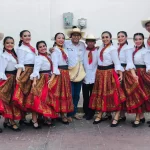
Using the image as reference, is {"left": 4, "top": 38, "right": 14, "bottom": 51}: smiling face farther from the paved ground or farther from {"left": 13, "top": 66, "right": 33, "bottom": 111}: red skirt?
the paved ground

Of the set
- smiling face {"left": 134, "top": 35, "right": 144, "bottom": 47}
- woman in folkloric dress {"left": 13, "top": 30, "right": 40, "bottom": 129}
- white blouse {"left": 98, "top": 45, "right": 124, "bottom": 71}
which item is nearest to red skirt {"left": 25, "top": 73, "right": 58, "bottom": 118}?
woman in folkloric dress {"left": 13, "top": 30, "right": 40, "bottom": 129}

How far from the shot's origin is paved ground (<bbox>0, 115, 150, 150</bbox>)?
488 centimetres

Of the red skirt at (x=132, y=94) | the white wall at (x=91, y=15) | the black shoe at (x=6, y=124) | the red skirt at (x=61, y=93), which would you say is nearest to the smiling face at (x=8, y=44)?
the red skirt at (x=61, y=93)

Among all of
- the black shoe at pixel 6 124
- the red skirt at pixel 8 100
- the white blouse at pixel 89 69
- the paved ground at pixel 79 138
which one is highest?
the white blouse at pixel 89 69

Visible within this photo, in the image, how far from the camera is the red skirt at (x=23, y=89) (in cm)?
543

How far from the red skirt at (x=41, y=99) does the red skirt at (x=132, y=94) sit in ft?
4.32

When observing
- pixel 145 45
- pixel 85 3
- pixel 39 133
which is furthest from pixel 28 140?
pixel 85 3

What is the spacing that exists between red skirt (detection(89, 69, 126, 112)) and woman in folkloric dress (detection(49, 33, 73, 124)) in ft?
1.69

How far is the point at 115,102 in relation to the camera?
5.74 metres

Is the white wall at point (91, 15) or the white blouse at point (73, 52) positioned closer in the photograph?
the white blouse at point (73, 52)

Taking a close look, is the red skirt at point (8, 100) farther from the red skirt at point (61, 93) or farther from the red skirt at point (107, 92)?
Answer: the red skirt at point (107, 92)

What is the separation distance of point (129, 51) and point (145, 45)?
0.42 meters

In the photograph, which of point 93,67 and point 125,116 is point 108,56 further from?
point 125,116

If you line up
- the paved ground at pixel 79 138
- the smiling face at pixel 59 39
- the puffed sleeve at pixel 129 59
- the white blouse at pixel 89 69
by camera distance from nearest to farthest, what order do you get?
the paved ground at pixel 79 138 → the puffed sleeve at pixel 129 59 → the smiling face at pixel 59 39 → the white blouse at pixel 89 69
